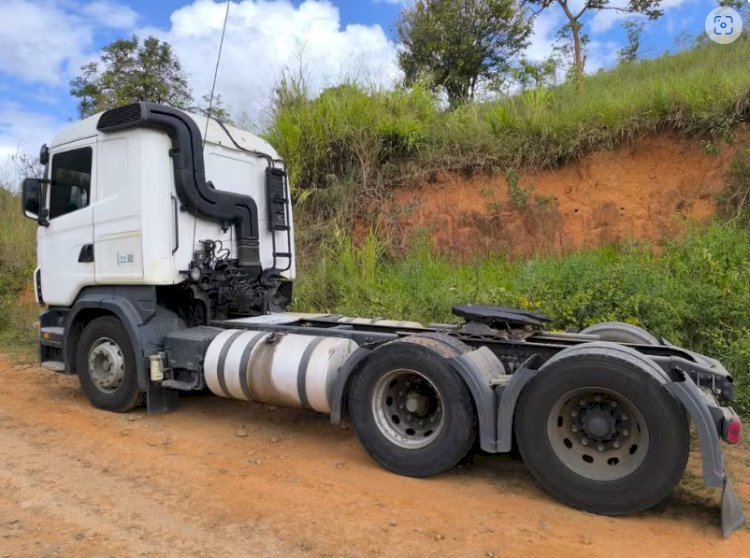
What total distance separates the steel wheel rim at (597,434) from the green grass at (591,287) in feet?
8.00

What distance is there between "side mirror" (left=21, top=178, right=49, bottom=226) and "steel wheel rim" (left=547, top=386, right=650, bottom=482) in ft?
18.3

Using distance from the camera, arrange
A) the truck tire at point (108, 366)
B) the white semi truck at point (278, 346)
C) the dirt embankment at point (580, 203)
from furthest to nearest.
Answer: the dirt embankment at point (580, 203), the truck tire at point (108, 366), the white semi truck at point (278, 346)

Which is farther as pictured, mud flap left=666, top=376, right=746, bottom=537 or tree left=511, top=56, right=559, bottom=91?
tree left=511, top=56, right=559, bottom=91

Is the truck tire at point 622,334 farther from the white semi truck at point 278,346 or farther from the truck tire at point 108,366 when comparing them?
the truck tire at point 108,366

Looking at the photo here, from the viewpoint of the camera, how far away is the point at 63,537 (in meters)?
3.36

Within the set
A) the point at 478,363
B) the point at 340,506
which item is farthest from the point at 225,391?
the point at 478,363

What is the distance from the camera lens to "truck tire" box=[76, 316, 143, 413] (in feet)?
19.0

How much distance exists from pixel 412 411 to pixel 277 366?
1230mm

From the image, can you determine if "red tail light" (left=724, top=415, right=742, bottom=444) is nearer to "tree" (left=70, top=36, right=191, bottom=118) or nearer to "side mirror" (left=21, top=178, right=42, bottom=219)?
"side mirror" (left=21, top=178, right=42, bottom=219)

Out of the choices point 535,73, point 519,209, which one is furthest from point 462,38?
point 519,209

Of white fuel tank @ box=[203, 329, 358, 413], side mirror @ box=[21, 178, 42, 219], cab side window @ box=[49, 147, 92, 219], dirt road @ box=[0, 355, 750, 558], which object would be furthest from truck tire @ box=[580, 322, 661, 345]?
side mirror @ box=[21, 178, 42, 219]

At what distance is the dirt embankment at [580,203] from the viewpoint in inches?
332

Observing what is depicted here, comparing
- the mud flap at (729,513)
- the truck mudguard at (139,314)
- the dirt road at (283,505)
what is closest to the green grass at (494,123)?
the truck mudguard at (139,314)

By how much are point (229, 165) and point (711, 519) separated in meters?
5.26
